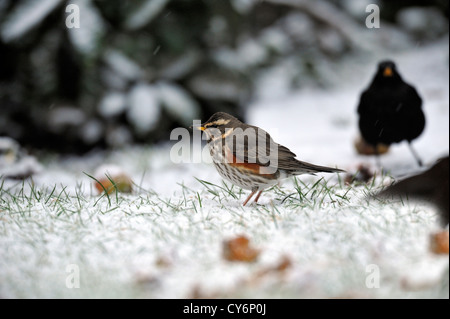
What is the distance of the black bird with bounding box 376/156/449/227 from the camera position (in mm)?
2191

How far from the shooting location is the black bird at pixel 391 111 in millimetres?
3824

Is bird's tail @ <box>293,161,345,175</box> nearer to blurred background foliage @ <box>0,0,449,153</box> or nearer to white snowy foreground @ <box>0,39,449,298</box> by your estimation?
white snowy foreground @ <box>0,39,449,298</box>

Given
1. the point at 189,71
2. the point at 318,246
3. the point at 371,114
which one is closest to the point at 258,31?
the point at 189,71

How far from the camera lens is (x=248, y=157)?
94.2 inches

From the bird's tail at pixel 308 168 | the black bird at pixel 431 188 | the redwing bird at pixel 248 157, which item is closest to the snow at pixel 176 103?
the redwing bird at pixel 248 157

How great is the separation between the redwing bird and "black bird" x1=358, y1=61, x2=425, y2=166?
5.26 ft

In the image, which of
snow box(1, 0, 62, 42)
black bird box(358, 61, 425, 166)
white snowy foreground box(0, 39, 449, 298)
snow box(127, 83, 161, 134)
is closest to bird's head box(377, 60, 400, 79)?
black bird box(358, 61, 425, 166)

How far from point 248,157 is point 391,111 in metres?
1.86

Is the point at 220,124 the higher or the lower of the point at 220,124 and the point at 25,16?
the lower

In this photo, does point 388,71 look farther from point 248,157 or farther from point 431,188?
point 248,157

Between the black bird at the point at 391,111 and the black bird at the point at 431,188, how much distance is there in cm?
143

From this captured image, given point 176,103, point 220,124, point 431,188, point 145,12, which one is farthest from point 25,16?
point 431,188
